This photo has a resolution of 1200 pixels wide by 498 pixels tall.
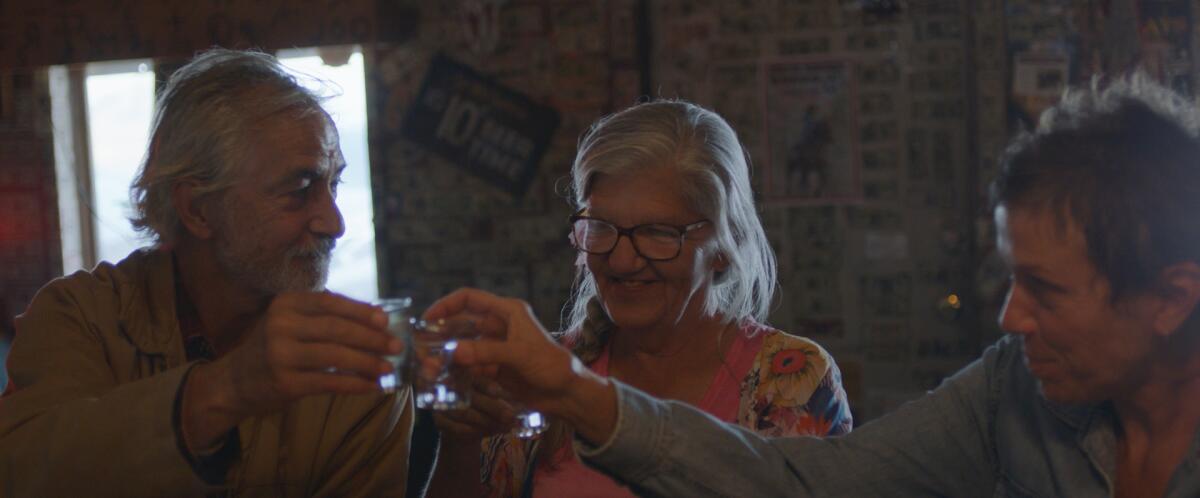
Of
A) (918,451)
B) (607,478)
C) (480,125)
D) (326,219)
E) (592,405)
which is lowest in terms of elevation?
(607,478)

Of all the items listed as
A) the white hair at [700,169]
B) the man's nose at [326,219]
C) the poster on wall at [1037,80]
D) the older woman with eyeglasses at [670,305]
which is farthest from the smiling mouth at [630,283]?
the poster on wall at [1037,80]

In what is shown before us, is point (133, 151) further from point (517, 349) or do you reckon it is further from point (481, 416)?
point (517, 349)

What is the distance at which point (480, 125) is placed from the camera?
159 inches

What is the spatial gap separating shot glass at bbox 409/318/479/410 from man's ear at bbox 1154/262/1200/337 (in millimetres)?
829

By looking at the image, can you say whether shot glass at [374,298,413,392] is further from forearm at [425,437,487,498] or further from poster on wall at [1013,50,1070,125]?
poster on wall at [1013,50,1070,125]

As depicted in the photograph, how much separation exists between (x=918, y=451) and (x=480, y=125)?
8.68 feet

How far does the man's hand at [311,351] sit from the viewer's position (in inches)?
52.5

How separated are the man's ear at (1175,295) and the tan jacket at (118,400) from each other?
1.14 m

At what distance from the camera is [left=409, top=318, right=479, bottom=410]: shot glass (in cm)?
137

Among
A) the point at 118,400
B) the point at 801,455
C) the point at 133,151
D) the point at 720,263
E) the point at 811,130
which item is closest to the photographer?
the point at 118,400

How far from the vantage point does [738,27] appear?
3.72 meters

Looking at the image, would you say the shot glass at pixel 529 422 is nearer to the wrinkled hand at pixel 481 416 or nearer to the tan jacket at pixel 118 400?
the wrinkled hand at pixel 481 416

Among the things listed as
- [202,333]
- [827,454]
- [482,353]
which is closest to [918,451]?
[827,454]

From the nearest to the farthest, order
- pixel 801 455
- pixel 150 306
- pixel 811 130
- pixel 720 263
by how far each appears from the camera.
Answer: pixel 801 455, pixel 150 306, pixel 720 263, pixel 811 130
